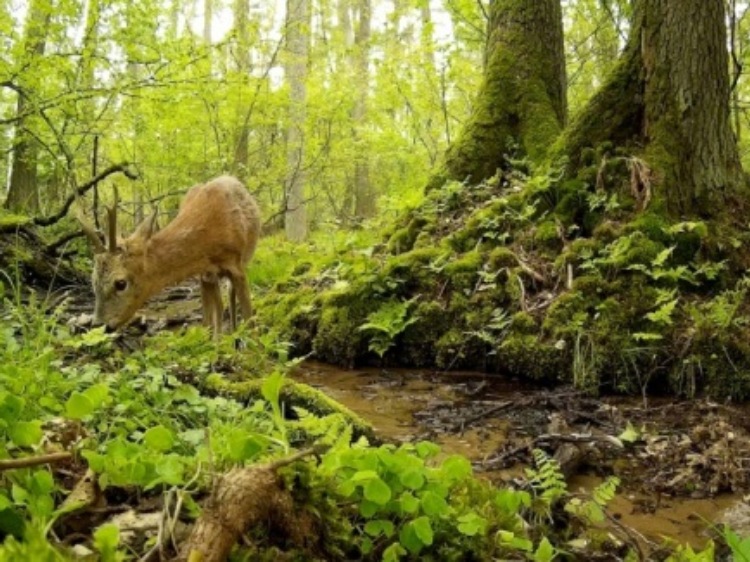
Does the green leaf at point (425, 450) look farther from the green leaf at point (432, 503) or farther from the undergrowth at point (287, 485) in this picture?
the green leaf at point (432, 503)

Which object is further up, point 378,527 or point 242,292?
point 242,292

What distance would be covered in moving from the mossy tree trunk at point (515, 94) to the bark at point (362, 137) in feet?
32.6

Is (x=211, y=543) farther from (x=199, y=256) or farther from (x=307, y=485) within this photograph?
(x=199, y=256)

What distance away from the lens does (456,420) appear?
201 inches

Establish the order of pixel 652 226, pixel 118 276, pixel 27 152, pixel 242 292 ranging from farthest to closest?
pixel 27 152
pixel 242 292
pixel 118 276
pixel 652 226

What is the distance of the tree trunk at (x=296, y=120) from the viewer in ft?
53.3

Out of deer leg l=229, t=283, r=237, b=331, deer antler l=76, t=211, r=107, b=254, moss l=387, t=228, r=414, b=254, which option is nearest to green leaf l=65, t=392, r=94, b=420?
deer antler l=76, t=211, r=107, b=254

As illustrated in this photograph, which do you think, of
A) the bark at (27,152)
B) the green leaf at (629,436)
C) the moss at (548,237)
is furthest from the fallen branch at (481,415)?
the bark at (27,152)

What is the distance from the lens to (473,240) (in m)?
7.55

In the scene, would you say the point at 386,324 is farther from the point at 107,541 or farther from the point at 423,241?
the point at 107,541

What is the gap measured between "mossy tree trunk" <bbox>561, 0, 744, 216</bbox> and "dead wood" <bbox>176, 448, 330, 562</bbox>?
563cm

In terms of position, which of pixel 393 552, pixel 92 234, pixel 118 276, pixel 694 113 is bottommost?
pixel 393 552

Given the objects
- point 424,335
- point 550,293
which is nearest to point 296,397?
point 424,335

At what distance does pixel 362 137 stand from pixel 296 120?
4212 millimetres
